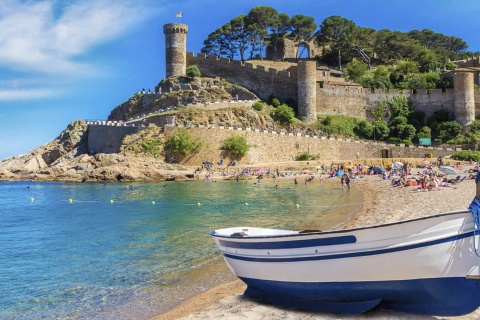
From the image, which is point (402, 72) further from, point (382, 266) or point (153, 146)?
point (382, 266)

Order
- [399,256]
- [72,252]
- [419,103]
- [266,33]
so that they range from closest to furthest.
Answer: [399,256] < [72,252] < [419,103] < [266,33]

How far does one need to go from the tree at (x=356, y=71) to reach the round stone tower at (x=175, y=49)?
763 inches

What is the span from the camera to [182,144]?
3922 cm

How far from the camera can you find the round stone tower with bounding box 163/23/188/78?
5388 centimetres

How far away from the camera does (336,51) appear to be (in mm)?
61312

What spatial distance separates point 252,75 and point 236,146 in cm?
1410

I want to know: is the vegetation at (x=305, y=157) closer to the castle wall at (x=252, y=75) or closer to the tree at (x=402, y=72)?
the castle wall at (x=252, y=75)

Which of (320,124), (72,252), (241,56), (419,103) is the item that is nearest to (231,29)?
(241,56)

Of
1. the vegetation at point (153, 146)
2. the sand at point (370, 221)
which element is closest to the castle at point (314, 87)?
the vegetation at point (153, 146)

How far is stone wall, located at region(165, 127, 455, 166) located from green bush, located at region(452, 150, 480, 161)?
89.9 inches

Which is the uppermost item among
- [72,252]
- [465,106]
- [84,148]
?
[465,106]

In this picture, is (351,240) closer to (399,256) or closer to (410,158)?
(399,256)

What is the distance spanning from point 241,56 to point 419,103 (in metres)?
23.2

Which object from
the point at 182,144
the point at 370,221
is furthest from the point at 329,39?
the point at 370,221
